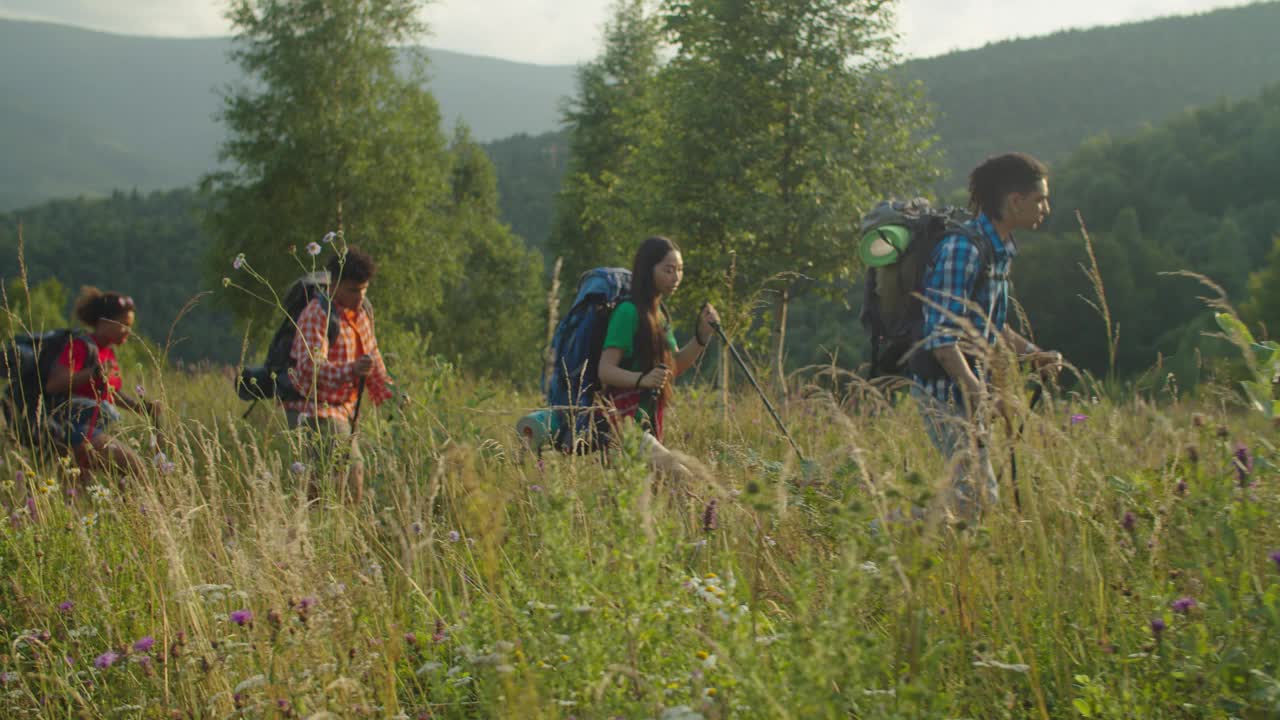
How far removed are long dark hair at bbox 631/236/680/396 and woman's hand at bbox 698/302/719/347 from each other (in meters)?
0.21

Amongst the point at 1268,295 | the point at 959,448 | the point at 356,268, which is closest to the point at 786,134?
the point at 356,268

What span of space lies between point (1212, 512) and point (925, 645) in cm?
92

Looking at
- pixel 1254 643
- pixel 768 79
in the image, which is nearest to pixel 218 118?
pixel 768 79

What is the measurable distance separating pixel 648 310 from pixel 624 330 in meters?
0.19

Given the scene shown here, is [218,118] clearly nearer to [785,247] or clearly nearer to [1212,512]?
[785,247]

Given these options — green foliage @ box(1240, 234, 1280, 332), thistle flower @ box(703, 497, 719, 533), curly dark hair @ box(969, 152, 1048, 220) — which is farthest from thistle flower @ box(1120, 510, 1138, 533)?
green foliage @ box(1240, 234, 1280, 332)

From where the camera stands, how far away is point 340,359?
5.37 meters

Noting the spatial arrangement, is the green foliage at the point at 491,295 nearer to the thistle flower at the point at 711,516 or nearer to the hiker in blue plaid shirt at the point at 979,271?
the hiker in blue plaid shirt at the point at 979,271

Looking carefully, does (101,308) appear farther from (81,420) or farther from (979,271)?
(979,271)

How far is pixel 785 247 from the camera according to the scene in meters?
16.8

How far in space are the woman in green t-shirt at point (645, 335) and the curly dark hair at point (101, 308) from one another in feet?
10.2

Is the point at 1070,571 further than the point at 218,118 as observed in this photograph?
No

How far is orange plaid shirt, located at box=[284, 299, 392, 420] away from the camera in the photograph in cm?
497

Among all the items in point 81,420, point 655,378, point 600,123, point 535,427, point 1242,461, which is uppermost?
point 600,123
